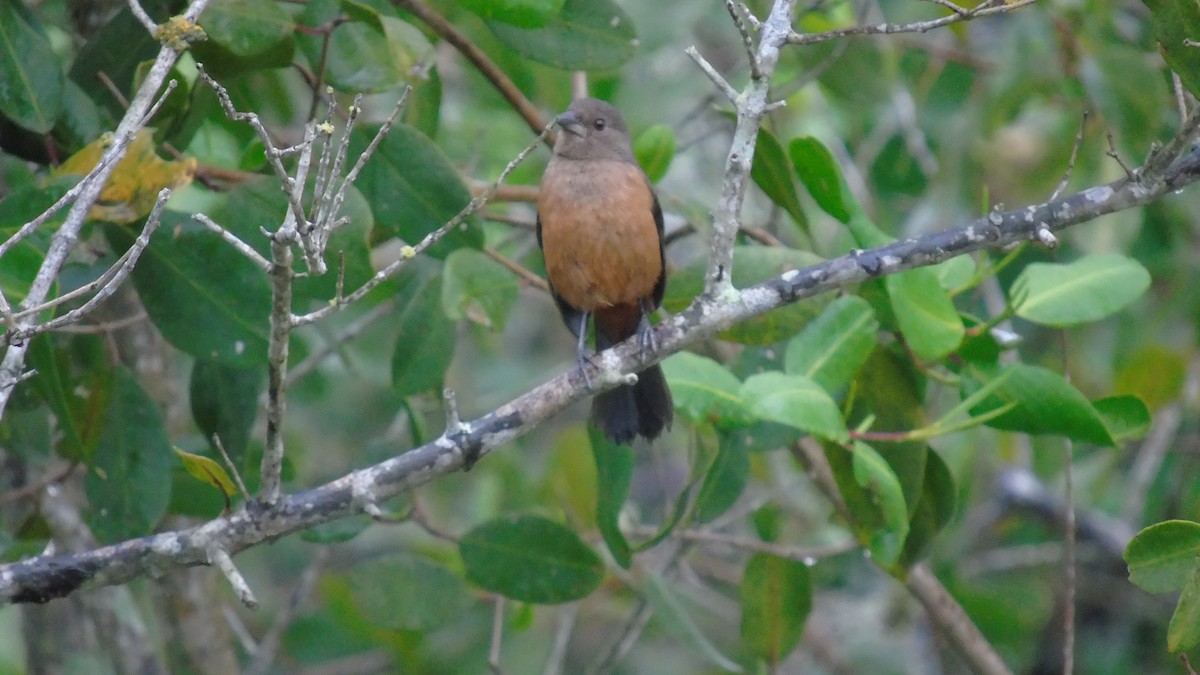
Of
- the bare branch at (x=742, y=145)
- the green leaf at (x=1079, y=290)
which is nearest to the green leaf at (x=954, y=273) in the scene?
the green leaf at (x=1079, y=290)

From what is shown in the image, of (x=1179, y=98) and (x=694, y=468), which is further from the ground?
(x=1179, y=98)

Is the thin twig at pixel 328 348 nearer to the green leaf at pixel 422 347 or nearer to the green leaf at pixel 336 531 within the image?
the green leaf at pixel 422 347

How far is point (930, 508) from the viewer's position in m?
3.45

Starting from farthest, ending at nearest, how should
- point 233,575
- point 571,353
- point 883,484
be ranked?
point 571,353 < point 883,484 < point 233,575

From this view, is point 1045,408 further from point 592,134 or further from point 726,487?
point 592,134

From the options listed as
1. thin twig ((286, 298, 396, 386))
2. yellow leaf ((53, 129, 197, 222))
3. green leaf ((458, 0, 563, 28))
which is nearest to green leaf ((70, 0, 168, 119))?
yellow leaf ((53, 129, 197, 222))

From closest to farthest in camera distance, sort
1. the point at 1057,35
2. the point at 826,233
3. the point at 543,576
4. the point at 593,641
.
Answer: the point at 543,576
the point at 1057,35
the point at 826,233
the point at 593,641

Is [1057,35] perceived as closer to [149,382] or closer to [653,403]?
[653,403]

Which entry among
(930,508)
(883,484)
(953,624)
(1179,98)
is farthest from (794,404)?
(953,624)

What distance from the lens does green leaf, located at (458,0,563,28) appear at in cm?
322

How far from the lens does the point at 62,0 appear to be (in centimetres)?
486

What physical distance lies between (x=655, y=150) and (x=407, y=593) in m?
1.68

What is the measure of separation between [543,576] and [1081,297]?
1.75m

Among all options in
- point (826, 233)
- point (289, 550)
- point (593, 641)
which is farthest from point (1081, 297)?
point (289, 550)
